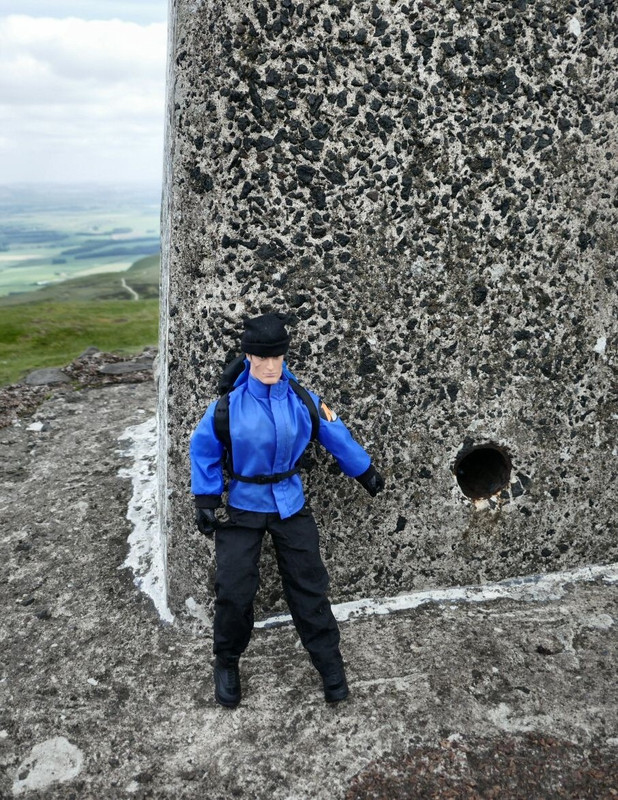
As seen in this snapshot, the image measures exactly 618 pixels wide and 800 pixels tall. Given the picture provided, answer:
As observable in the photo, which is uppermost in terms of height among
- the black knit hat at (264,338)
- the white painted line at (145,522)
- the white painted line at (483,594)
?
the black knit hat at (264,338)

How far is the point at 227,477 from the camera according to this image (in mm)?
5156

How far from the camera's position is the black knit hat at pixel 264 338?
438cm

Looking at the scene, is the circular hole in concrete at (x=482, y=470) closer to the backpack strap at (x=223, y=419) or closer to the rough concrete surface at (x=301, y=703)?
the rough concrete surface at (x=301, y=703)

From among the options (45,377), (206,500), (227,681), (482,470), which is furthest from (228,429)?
(45,377)

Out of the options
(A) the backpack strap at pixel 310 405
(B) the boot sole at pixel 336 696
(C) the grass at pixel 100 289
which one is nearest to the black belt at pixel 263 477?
(A) the backpack strap at pixel 310 405

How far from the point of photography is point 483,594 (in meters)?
5.76

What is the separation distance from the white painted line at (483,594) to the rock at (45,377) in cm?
806

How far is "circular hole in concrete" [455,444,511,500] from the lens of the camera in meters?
5.68

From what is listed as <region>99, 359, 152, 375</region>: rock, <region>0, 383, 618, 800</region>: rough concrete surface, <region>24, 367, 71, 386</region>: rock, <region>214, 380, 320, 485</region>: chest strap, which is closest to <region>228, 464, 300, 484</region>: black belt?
<region>214, 380, 320, 485</region>: chest strap

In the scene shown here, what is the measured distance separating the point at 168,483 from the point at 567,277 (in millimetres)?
3397

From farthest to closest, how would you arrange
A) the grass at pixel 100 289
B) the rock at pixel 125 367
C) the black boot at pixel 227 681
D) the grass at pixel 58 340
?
1. the grass at pixel 100 289
2. the grass at pixel 58 340
3. the rock at pixel 125 367
4. the black boot at pixel 227 681

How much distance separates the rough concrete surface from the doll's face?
1.63 m

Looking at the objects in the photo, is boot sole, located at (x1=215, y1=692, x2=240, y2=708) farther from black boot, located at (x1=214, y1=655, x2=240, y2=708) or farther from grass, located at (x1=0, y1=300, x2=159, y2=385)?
grass, located at (x1=0, y1=300, x2=159, y2=385)

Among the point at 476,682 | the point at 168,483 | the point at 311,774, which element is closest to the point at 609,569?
the point at 476,682
